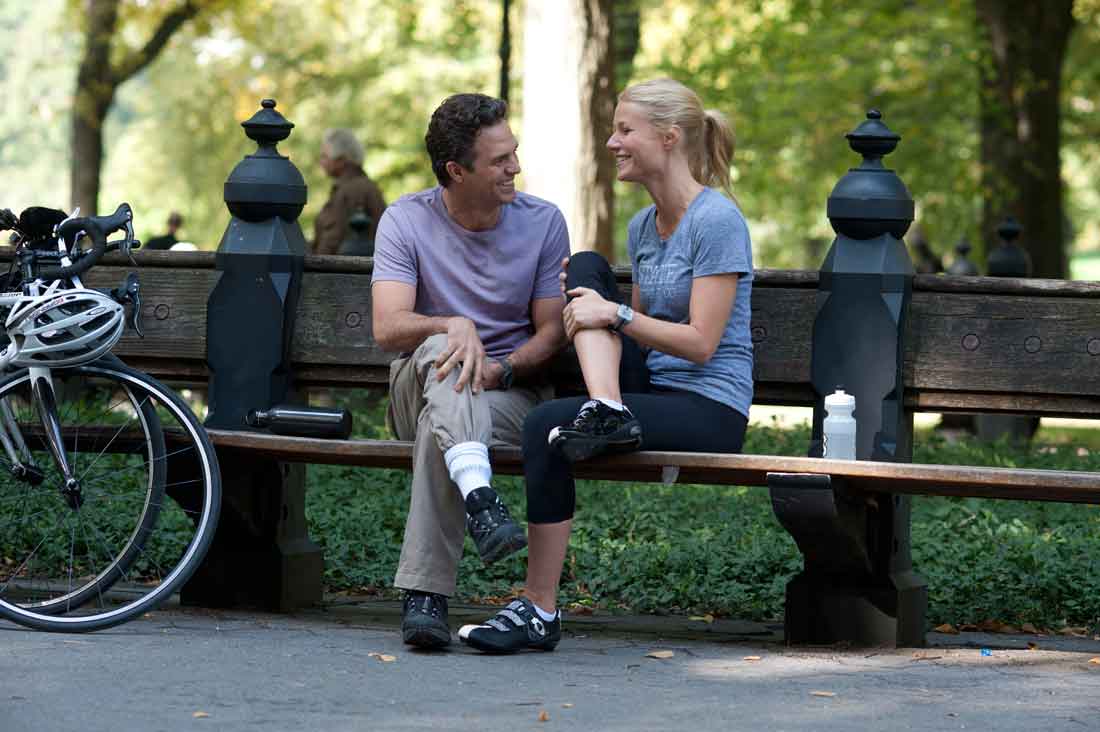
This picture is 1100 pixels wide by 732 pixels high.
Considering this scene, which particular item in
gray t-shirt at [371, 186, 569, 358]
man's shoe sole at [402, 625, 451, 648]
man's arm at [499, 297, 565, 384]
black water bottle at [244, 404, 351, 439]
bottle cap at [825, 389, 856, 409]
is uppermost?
gray t-shirt at [371, 186, 569, 358]

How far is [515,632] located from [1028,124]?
1201 centimetres

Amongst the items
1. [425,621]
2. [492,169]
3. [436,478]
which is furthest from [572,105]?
[425,621]

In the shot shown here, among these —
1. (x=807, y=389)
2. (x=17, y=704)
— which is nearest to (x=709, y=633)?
(x=807, y=389)

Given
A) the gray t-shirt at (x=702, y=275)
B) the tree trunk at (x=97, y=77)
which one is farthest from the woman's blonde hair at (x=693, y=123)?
the tree trunk at (x=97, y=77)

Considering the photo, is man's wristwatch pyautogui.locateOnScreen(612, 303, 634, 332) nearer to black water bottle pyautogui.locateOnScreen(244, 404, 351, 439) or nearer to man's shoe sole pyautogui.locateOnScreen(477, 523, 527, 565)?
man's shoe sole pyautogui.locateOnScreen(477, 523, 527, 565)

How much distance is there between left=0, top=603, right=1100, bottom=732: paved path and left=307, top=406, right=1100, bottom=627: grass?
76cm

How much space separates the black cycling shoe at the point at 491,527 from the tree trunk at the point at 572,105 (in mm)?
5024

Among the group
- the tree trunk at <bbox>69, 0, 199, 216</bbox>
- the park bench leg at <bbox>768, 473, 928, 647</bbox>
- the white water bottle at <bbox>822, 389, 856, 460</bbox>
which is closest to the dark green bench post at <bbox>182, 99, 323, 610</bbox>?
the park bench leg at <bbox>768, 473, 928, 647</bbox>

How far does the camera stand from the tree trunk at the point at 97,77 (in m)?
20.4

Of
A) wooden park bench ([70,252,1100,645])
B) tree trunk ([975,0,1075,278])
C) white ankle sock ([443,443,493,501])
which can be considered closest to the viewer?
white ankle sock ([443,443,493,501])

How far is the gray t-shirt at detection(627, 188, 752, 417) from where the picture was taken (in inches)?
198

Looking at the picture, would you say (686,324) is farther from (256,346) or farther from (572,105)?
(572,105)

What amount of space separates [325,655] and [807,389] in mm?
1694

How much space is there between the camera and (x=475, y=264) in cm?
533
